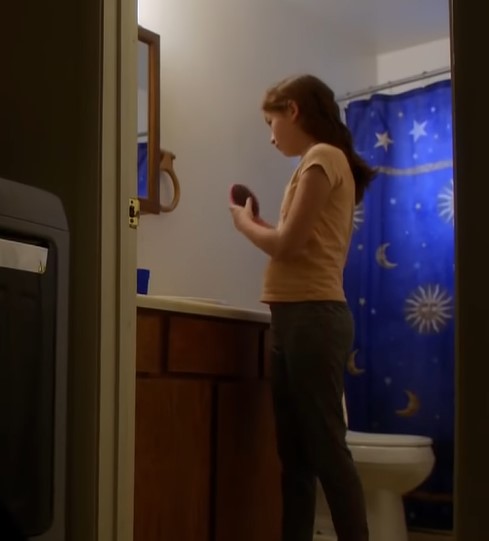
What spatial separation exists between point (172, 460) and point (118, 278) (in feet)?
1.59

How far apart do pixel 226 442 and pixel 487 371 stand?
1080 millimetres

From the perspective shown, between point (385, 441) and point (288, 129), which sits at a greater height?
point (288, 129)

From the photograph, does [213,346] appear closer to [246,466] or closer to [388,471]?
[246,466]

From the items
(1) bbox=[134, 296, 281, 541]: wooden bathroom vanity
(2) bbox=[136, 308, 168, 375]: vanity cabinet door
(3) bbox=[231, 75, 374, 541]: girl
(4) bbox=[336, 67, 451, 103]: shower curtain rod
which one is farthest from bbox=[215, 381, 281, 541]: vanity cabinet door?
(4) bbox=[336, 67, 451, 103]: shower curtain rod

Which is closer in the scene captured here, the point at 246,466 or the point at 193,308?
the point at 193,308

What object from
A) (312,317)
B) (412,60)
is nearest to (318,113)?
(312,317)

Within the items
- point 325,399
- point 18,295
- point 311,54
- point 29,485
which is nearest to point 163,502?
point 325,399

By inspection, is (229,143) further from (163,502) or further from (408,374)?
(163,502)

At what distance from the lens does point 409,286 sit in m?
2.95

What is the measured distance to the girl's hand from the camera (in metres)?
2.05

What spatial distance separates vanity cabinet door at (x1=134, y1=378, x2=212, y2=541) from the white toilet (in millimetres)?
807

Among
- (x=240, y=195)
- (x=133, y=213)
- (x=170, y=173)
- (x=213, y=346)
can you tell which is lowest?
(x=213, y=346)

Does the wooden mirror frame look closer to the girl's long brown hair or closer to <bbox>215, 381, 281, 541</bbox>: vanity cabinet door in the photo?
the girl's long brown hair

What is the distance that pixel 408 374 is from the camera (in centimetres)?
292
